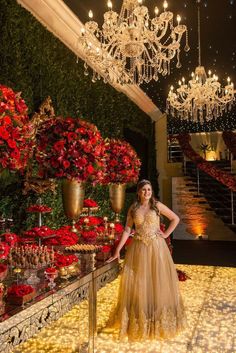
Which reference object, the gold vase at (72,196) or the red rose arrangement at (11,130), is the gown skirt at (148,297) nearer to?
the gold vase at (72,196)

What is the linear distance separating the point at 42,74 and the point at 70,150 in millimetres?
2204

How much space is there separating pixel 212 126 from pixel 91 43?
1433 cm

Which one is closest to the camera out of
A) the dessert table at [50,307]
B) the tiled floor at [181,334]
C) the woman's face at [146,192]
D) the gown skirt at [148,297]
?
the dessert table at [50,307]

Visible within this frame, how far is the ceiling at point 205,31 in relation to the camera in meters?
5.34

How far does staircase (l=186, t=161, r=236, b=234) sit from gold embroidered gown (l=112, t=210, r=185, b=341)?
Answer: 6.56 m

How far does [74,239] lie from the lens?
3223 millimetres

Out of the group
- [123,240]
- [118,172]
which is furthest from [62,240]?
[118,172]

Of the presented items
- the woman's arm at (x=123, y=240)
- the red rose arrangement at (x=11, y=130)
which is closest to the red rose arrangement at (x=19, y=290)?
the red rose arrangement at (x=11, y=130)

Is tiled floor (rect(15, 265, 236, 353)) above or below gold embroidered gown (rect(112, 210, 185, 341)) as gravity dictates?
below

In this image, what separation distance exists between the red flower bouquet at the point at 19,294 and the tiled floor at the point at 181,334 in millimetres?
1324

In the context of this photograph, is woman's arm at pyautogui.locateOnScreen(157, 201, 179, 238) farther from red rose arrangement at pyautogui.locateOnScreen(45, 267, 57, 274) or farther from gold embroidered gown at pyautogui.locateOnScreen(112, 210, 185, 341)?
red rose arrangement at pyautogui.locateOnScreen(45, 267, 57, 274)

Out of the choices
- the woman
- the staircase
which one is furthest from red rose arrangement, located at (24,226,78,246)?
the staircase

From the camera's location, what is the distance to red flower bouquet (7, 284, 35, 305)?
1864 mm

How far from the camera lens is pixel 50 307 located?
2074mm
